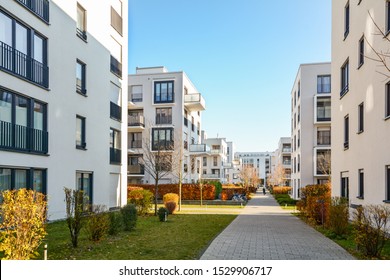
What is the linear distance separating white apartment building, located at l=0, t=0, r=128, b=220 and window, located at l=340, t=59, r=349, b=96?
1267cm

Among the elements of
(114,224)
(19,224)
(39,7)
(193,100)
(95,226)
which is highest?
(39,7)

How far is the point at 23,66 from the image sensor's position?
41.2ft

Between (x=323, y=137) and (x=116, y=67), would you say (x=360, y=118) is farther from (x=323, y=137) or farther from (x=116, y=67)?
(x=323, y=137)

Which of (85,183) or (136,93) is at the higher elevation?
(136,93)

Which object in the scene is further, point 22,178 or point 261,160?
point 261,160

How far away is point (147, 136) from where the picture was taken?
35625 millimetres

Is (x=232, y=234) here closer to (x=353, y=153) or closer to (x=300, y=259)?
(x=300, y=259)

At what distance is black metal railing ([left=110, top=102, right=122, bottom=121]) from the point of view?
20.3 meters

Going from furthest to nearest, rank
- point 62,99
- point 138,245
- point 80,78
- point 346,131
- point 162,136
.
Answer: point 162,136 < point 80,78 < point 346,131 < point 62,99 < point 138,245

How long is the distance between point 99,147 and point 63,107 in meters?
3.96

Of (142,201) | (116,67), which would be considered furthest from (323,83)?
(142,201)

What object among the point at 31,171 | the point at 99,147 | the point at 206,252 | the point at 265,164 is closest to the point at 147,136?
the point at 99,147

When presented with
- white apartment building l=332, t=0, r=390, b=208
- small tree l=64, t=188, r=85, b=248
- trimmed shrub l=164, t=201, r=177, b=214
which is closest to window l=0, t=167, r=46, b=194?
small tree l=64, t=188, r=85, b=248

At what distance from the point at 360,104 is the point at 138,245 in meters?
10.6
